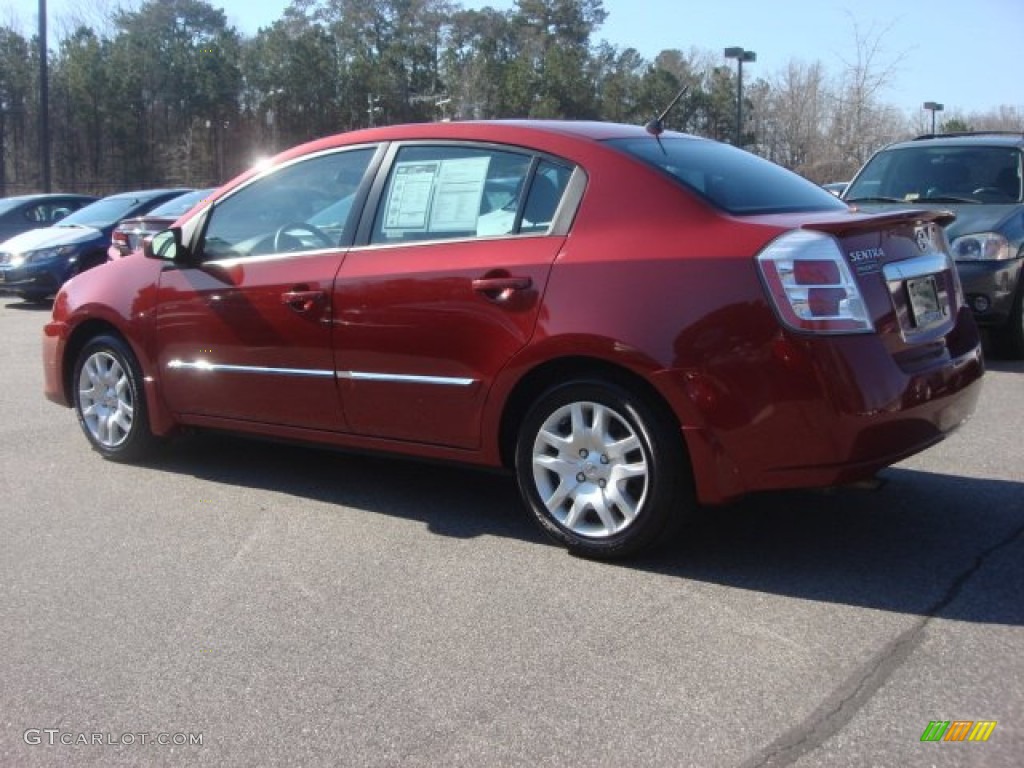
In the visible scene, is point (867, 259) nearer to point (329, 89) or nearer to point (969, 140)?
point (969, 140)

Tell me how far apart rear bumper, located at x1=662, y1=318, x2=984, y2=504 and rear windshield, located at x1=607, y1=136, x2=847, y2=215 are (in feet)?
2.28

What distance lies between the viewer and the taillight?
3.67m

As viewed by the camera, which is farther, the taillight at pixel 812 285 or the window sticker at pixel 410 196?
the window sticker at pixel 410 196

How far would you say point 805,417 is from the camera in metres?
3.68

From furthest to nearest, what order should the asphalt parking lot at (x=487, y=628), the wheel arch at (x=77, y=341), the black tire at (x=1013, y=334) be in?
the black tire at (x=1013, y=334) → the wheel arch at (x=77, y=341) → the asphalt parking lot at (x=487, y=628)

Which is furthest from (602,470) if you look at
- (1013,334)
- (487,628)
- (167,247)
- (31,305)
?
(31,305)

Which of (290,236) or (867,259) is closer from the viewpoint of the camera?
(867,259)

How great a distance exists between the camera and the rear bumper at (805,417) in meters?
3.66

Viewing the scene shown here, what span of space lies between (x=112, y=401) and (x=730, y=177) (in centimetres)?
354

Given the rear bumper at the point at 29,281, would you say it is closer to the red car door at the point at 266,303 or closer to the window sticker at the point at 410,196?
the red car door at the point at 266,303

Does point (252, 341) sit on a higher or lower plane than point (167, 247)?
lower

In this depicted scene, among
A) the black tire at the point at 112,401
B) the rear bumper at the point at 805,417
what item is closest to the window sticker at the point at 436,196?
the rear bumper at the point at 805,417

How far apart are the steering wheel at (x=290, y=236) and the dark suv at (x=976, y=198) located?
14.7ft

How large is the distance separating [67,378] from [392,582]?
3020 mm
